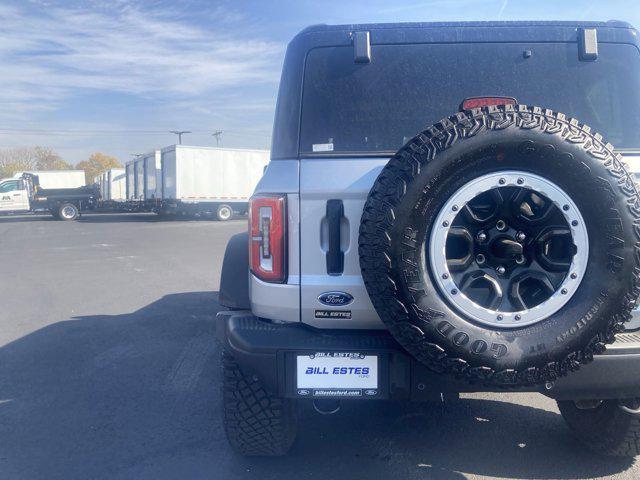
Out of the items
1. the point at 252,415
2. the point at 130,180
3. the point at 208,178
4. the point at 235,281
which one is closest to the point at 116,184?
the point at 130,180

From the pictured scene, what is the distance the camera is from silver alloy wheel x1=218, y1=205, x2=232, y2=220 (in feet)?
92.1

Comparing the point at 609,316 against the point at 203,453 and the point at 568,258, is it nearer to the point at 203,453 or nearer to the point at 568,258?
the point at 568,258

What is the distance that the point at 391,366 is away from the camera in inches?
114

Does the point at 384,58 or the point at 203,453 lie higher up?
the point at 384,58

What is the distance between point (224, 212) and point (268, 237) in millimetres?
25469

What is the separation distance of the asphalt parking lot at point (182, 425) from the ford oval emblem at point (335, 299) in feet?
3.45

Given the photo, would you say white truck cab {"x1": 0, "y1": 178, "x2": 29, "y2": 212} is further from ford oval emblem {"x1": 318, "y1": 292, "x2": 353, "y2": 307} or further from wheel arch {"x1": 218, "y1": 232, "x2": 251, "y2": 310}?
ford oval emblem {"x1": 318, "y1": 292, "x2": 353, "y2": 307}

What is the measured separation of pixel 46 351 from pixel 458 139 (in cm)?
490

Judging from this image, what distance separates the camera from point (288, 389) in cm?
296

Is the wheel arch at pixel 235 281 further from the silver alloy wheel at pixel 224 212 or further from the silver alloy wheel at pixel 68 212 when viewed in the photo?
the silver alloy wheel at pixel 68 212

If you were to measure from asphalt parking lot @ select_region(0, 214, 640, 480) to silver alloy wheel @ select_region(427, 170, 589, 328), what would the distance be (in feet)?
4.03

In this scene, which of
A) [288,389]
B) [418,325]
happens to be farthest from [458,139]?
[288,389]

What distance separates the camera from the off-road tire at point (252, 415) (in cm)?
333

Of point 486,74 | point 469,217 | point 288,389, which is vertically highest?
point 486,74
